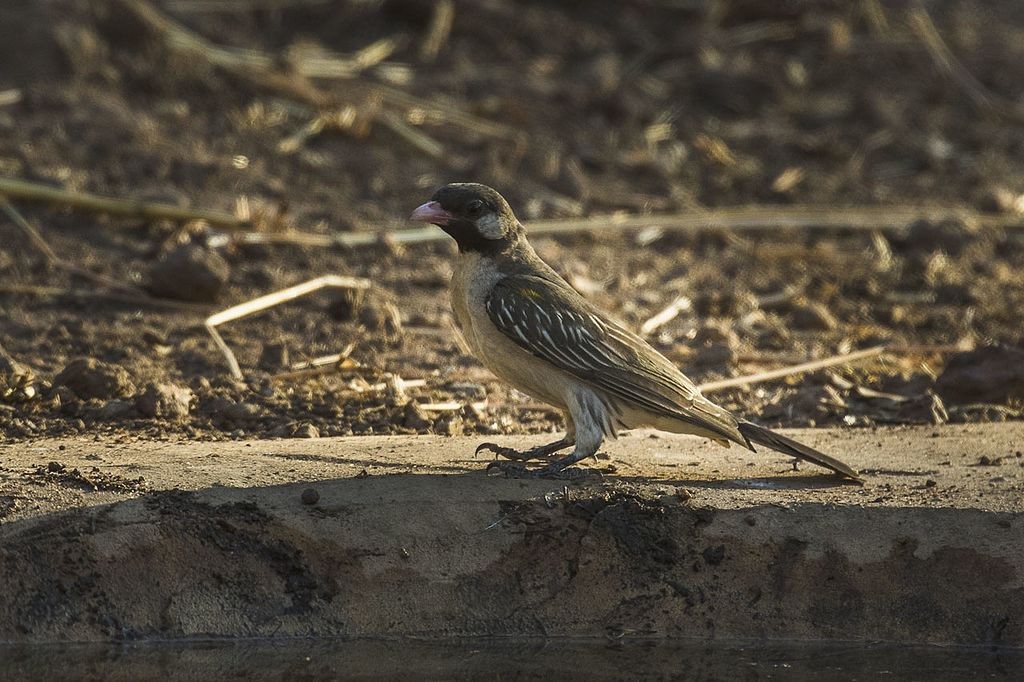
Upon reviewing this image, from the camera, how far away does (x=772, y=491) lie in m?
5.98

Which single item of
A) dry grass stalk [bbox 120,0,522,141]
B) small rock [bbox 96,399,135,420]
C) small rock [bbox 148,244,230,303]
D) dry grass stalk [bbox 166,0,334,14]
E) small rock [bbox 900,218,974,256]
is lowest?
small rock [bbox 96,399,135,420]

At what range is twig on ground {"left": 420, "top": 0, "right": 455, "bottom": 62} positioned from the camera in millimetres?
13242

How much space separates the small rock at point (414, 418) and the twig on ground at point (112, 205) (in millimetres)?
2534

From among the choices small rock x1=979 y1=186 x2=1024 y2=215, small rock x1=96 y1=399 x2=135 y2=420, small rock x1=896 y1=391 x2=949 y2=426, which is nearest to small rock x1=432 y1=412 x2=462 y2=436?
small rock x1=96 y1=399 x2=135 y2=420

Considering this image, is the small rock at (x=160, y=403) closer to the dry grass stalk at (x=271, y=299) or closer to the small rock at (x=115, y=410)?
the small rock at (x=115, y=410)

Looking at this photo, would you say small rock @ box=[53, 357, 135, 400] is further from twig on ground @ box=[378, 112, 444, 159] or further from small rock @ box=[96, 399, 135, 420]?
twig on ground @ box=[378, 112, 444, 159]

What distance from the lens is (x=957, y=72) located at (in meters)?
14.4

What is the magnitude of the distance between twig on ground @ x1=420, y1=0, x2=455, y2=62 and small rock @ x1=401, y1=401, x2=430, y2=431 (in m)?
6.40

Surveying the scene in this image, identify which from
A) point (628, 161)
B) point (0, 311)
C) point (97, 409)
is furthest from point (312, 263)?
point (628, 161)

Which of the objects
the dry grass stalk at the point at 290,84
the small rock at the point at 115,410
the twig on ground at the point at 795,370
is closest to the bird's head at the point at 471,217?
the small rock at the point at 115,410

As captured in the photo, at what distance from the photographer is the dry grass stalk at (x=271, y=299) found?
8078 mm

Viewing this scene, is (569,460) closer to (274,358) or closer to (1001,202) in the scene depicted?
(274,358)

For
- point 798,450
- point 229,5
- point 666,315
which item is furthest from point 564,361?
point 229,5

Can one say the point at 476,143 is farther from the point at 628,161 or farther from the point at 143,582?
the point at 143,582
